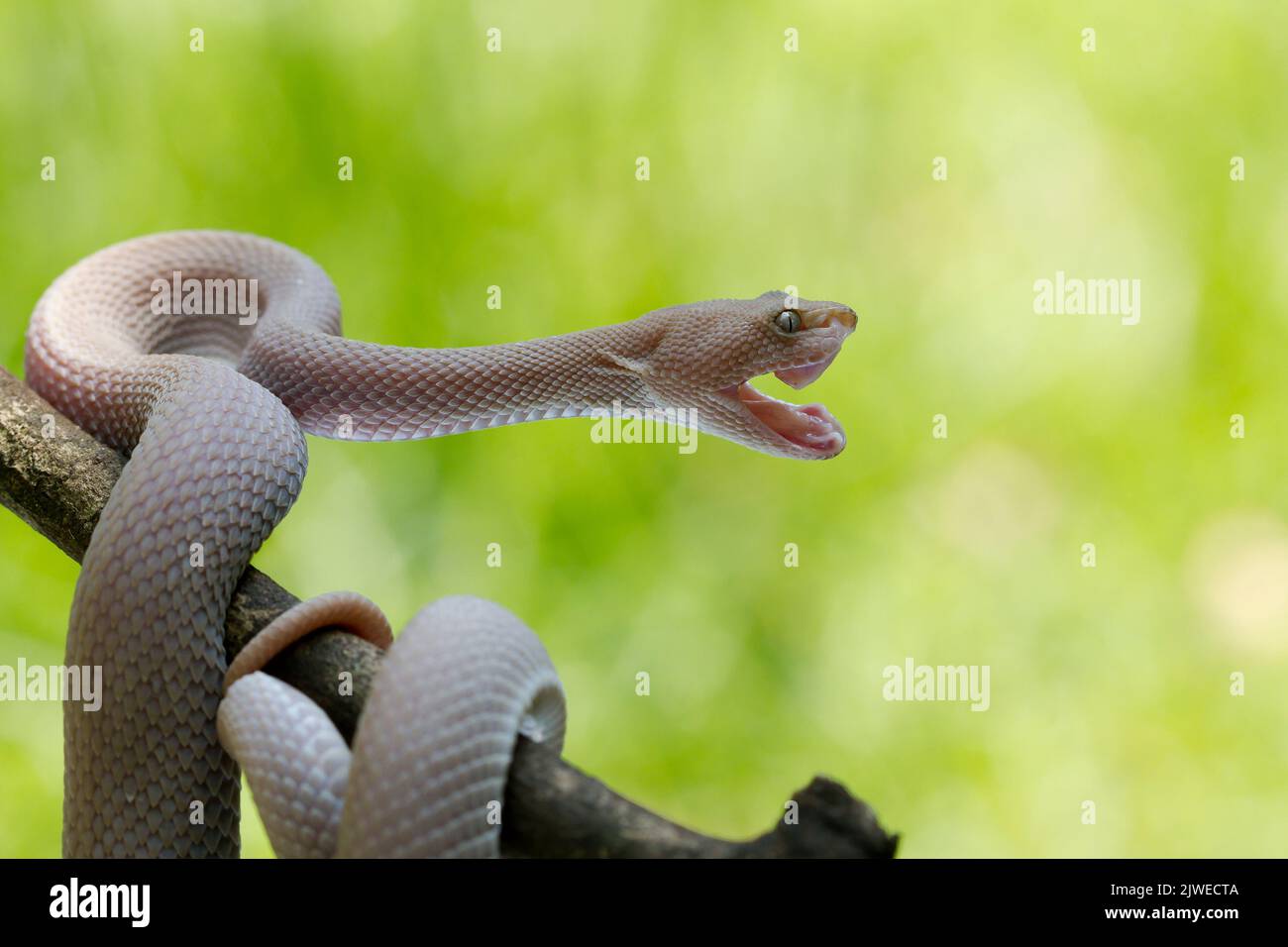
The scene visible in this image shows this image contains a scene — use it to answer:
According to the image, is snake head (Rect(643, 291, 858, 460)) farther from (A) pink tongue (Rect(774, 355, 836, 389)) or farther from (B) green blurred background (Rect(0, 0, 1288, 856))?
(B) green blurred background (Rect(0, 0, 1288, 856))

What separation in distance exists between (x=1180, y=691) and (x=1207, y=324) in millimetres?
1236

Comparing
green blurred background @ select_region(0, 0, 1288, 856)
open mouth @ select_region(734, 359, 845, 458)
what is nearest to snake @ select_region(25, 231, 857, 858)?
open mouth @ select_region(734, 359, 845, 458)

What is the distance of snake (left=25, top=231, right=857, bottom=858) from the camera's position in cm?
131

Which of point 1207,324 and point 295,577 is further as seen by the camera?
point 1207,324

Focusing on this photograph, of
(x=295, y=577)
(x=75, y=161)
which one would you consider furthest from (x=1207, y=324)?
(x=75, y=161)

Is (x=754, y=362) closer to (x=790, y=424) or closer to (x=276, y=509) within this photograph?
(x=790, y=424)

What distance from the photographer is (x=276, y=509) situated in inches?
68.9

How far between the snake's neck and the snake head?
63 millimetres

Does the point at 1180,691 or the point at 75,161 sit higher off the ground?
the point at 75,161

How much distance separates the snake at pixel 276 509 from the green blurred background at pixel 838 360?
940 mm

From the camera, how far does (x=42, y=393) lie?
219 cm

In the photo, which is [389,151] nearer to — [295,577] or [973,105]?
[295,577]

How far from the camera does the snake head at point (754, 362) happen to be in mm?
2252

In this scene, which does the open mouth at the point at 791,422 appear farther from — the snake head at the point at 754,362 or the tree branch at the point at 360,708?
the tree branch at the point at 360,708
